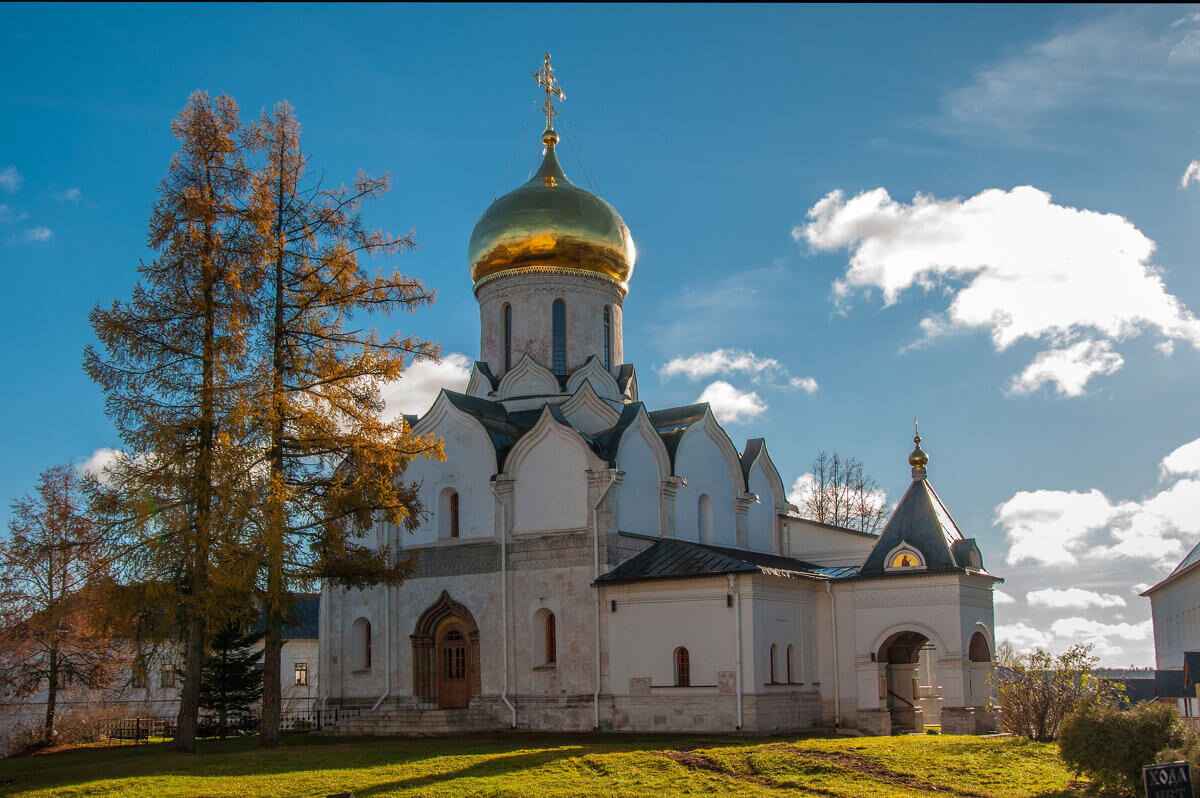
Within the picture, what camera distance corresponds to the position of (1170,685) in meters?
22.8

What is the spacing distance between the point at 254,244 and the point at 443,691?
32.5 ft

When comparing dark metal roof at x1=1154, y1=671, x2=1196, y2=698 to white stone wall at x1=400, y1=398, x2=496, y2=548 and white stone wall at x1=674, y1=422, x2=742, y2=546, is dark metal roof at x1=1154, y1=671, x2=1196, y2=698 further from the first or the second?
white stone wall at x1=400, y1=398, x2=496, y2=548

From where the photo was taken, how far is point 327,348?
1675cm

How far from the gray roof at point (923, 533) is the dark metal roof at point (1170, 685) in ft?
19.0

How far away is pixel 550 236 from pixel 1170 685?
1583 centimetres

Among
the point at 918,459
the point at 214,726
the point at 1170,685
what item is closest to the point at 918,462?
the point at 918,459

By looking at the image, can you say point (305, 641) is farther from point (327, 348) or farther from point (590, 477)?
point (327, 348)

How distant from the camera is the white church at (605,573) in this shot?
1930 cm

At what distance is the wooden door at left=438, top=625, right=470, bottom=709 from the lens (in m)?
21.5

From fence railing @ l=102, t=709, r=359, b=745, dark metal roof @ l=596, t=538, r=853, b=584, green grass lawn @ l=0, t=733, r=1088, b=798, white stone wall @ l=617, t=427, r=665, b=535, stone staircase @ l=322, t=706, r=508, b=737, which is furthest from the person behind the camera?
fence railing @ l=102, t=709, r=359, b=745

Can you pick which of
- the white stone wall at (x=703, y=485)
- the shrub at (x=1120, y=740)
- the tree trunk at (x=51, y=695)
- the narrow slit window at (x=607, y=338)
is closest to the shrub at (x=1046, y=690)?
the shrub at (x=1120, y=740)

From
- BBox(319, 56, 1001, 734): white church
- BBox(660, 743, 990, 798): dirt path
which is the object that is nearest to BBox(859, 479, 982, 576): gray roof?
BBox(319, 56, 1001, 734): white church

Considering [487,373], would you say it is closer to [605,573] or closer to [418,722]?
[605,573]

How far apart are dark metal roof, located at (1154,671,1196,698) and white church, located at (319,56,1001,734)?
14.4 ft
